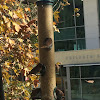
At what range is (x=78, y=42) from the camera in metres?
18.6

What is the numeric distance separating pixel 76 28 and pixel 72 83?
145 inches

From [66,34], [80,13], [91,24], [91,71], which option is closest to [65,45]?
[66,34]

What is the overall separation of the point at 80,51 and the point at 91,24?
2162 mm

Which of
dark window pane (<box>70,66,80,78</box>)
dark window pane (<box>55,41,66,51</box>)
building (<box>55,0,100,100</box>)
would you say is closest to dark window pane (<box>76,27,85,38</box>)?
building (<box>55,0,100,100</box>)

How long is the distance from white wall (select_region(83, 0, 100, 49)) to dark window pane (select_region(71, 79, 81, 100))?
247 centimetres

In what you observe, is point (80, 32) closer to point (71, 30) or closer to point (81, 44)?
point (71, 30)

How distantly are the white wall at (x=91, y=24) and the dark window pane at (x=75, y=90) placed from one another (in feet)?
8.11

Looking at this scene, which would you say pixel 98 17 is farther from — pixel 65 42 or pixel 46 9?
pixel 46 9

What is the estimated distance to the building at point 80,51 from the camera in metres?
17.6

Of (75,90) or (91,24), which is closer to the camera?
(91,24)

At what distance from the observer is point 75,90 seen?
61.6 ft

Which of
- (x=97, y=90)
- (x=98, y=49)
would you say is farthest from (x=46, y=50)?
(x=97, y=90)

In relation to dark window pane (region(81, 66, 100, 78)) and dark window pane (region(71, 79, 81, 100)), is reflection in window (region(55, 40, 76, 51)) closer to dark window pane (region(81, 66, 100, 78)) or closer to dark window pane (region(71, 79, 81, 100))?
dark window pane (region(81, 66, 100, 78))

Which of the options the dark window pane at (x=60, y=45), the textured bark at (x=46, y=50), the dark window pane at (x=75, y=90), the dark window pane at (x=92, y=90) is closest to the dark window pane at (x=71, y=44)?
the dark window pane at (x=60, y=45)
